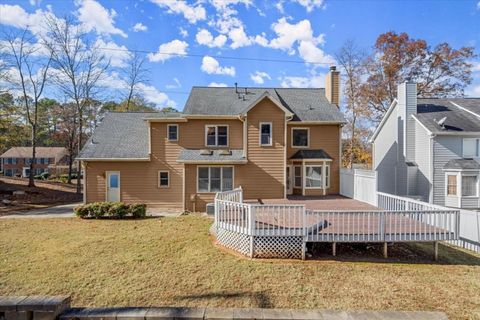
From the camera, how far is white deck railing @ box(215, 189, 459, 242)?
7426 millimetres

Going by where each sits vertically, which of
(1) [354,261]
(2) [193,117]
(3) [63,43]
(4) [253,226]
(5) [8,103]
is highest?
(3) [63,43]

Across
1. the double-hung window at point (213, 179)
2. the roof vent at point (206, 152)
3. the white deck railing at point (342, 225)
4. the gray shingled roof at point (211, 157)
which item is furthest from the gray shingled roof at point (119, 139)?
the white deck railing at point (342, 225)

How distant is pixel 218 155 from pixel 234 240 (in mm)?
7523

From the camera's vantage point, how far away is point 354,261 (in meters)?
7.21

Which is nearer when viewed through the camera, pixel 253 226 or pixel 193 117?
pixel 253 226

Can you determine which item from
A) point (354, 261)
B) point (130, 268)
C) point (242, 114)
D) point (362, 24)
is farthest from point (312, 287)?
point (362, 24)

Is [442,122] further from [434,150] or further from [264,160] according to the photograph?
[264,160]

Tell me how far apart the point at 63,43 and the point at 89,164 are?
43.1ft

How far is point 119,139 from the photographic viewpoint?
16828mm

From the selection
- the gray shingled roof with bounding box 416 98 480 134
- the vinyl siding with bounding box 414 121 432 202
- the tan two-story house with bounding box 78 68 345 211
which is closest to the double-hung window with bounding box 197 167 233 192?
the tan two-story house with bounding box 78 68 345 211

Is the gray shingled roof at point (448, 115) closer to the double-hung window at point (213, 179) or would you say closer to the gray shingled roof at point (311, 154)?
the gray shingled roof at point (311, 154)

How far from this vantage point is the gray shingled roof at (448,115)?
16464 millimetres

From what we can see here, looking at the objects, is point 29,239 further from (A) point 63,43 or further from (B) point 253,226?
(A) point 63,43

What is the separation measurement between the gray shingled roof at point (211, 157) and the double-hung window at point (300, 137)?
3.57 metres
